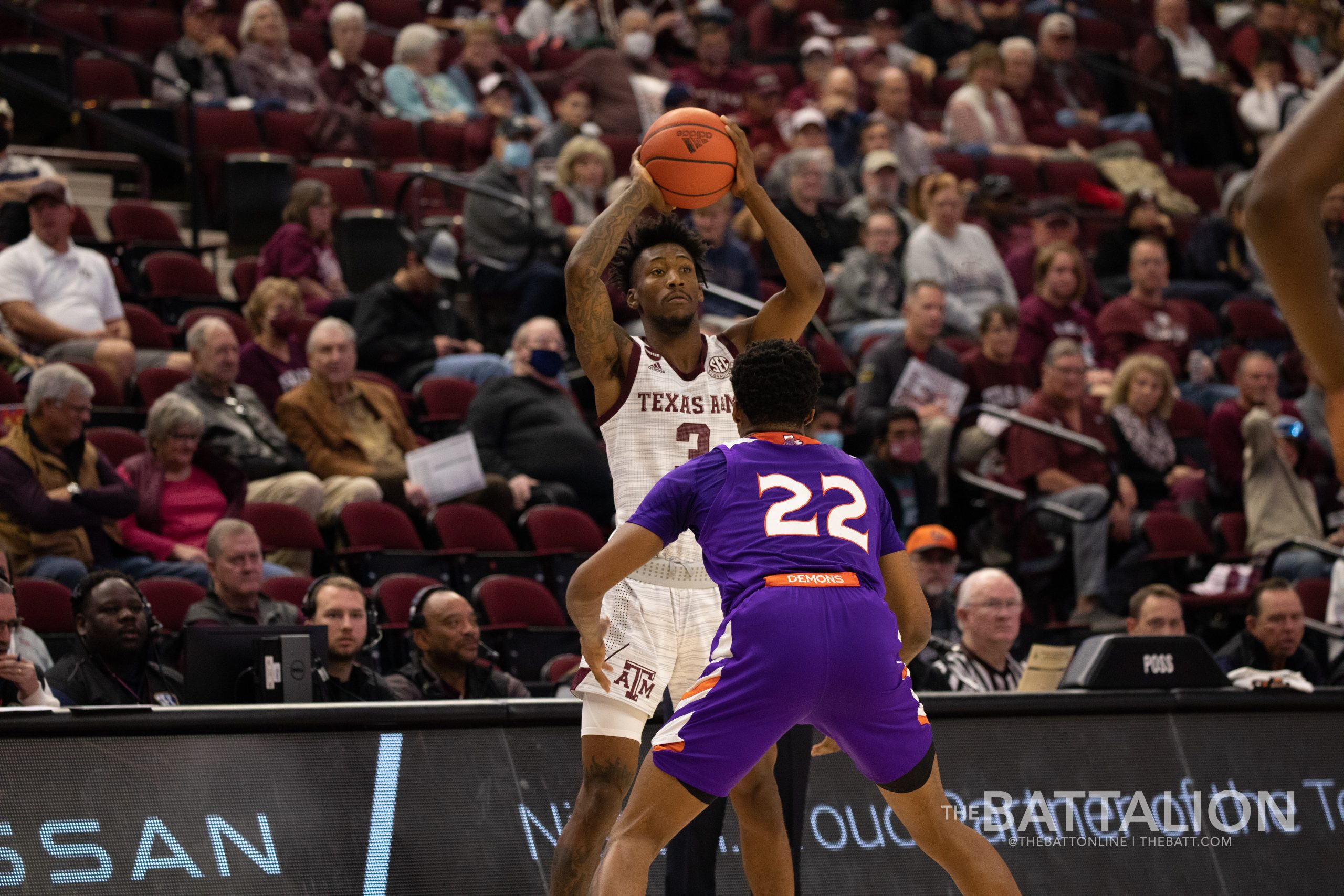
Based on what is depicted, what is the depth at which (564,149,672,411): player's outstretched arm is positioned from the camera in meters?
4.89

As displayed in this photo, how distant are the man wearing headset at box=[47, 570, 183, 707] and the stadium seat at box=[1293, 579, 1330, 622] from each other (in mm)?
5928

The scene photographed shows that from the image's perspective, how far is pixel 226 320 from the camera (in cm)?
928

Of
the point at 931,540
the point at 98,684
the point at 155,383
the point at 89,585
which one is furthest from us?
the point at 155,383

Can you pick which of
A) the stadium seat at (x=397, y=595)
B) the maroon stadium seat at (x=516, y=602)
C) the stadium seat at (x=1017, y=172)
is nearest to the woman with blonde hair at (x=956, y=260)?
the stadium seat at (x=1017, y=172)


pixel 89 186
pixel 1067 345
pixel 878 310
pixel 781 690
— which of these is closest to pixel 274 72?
pixel 89 186

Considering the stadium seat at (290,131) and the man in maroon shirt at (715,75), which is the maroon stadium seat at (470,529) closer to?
the stadium seat at (290,131)

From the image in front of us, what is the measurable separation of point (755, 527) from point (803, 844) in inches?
62.1

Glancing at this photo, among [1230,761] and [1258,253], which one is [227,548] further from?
[1258,253]

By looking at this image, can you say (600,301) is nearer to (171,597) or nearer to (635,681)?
(635,681)

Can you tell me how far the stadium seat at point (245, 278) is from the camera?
33.5 ft

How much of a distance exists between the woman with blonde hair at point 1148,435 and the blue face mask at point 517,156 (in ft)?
13.1

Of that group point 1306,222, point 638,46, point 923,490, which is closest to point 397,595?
point 923,490

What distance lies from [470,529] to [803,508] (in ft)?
14.2

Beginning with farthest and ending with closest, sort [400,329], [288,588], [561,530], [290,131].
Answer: [290,131] → [400,329] → [561,530] → [288,588]
